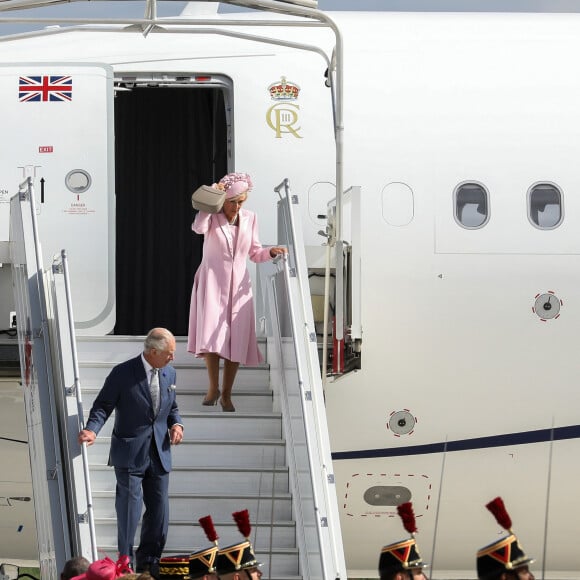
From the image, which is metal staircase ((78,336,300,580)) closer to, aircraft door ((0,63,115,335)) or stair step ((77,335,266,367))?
stair step ((77,335,266,367))

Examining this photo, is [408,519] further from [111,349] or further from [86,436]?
[111,349]

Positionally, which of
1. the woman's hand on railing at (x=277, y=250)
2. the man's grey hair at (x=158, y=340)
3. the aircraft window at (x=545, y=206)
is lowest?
the man's grey hair at (x=158, y=340)

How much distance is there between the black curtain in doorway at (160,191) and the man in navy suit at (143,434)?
4.45 meters

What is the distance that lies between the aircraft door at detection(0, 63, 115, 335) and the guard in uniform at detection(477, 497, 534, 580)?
20.6 feet

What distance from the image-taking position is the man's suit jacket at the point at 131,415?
29.5 ft

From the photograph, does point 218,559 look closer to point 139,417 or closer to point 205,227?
point 139,417

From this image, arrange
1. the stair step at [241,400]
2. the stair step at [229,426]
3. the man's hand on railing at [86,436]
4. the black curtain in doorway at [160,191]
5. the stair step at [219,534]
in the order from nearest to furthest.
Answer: the man's hand on railing at [86,436] → the stair step at [219,534] → the stair step at [229,426] → the stair step at [241,400] → the black curtain in doorway at [160,191]

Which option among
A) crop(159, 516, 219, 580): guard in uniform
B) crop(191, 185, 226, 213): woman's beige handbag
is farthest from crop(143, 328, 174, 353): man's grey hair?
crop(159, 516, 219, 580): guard in uniform

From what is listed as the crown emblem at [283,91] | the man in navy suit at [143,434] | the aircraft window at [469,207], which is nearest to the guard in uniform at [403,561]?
the man in navy suit at [143,434]

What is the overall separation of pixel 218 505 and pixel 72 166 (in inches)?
131

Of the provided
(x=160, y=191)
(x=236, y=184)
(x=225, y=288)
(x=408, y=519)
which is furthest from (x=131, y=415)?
(x=160, y=191)

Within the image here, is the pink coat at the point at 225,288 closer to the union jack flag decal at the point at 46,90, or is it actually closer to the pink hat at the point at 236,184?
the pink hat at the point at 236,184

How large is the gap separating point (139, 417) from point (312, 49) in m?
3.72

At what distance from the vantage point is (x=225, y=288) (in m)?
10.7
